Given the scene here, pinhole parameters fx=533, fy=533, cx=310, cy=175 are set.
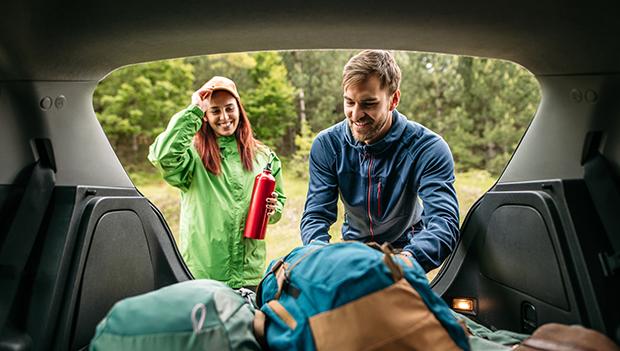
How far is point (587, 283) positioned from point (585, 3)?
90 centimetres

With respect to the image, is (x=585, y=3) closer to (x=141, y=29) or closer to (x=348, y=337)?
(x=348, y=337)

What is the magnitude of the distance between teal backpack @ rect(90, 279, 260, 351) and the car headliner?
933 mm

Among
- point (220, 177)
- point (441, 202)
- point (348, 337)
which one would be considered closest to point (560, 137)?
point (441, 202)

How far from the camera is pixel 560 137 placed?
7.02ft

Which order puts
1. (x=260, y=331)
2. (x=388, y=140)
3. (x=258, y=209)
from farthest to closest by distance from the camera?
1. (x=258, y=209)
2. (x=388, y=140)
3. (x=260, y=331)

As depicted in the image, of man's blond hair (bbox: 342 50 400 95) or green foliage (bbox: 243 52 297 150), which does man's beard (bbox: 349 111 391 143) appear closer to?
man's blond hair (bbox: 342 50 400 95)

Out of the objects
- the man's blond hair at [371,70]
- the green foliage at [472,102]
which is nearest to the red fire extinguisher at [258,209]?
the man's blond hair at [371,70]

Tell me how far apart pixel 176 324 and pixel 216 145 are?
1.77 meters

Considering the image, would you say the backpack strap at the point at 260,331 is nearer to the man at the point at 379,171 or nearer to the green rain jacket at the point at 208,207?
Answer: the man at the point at 379,171

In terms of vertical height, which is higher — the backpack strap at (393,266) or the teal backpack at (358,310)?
the backpack strap at (393,266)

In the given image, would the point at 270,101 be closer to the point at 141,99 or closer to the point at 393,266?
the point at 141,99

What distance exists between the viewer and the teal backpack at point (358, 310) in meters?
1.37

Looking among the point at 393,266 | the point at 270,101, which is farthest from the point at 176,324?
the point at 270,101

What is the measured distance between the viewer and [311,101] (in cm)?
1267
